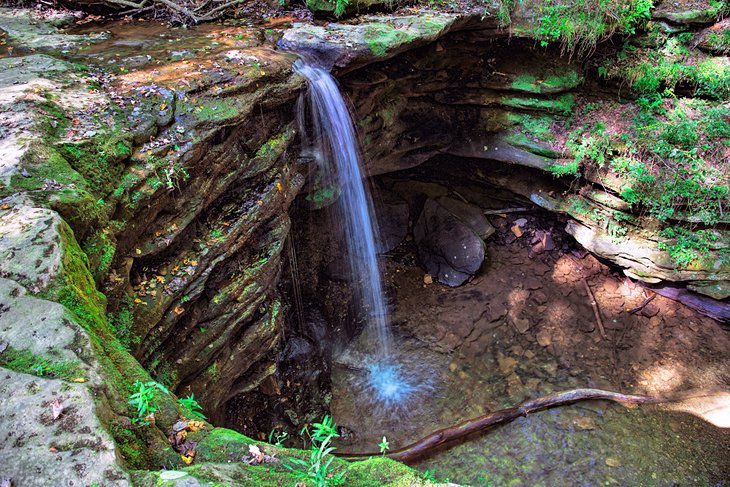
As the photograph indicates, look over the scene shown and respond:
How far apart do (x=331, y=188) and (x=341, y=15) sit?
251cm

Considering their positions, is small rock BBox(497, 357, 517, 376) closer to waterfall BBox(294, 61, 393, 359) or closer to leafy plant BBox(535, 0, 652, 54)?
waterfall BBox(294, 61, 393, 359)

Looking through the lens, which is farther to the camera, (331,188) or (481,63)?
(481,63)

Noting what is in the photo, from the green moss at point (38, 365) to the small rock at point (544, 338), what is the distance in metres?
6.34

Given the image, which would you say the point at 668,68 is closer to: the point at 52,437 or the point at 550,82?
the point at 550,82

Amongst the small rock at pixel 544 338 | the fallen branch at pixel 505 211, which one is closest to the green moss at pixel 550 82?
the fallen branch at pixel 505 211

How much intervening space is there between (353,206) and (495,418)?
11.9 feet

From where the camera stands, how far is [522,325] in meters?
7.20

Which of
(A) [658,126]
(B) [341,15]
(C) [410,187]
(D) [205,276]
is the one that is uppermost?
(B) [341,15]

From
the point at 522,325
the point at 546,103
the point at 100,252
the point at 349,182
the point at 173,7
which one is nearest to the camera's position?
the point at 100,252

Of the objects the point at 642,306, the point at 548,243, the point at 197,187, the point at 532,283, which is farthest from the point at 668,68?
the point at 197,187

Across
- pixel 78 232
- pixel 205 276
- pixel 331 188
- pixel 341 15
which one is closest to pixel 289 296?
pixel 331 188

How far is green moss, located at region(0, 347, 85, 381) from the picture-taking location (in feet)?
7.14

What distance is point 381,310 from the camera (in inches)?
305

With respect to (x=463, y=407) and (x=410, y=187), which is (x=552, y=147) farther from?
(x=463, y=407)
